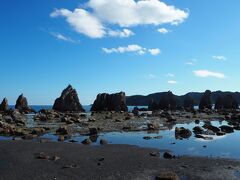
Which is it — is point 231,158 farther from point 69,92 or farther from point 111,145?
point 69,92

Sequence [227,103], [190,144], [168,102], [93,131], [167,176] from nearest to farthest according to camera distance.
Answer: [167,176] → [190,144] → [93,131] → [168,102] → [227,103]

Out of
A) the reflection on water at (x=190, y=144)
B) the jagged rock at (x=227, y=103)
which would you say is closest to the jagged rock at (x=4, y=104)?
the reflection on water at (x=190, y=144)

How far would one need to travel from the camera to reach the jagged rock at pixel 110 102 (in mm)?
155300

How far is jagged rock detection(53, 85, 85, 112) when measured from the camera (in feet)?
488

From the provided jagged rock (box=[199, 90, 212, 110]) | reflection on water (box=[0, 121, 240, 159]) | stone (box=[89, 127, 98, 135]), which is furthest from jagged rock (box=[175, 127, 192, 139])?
jagged rock (box=[199, 90, 212, 110])

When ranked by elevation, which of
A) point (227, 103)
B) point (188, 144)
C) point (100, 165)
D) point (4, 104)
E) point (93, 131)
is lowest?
point (100, 165)

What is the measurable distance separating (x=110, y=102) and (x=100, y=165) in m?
133

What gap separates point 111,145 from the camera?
3862 cm

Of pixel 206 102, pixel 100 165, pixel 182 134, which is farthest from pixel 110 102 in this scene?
pixel 100 165

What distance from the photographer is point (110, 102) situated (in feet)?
527

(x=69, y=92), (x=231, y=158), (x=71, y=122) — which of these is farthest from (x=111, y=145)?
(x=69, y=92)

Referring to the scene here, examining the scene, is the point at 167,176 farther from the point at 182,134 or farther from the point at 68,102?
the point at 68,102

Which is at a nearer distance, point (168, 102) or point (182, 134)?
point (182, 134)

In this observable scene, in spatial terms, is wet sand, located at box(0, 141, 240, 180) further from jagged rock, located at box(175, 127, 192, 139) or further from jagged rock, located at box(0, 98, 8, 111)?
jagged rock, located at box(0, 98, 8, 111)
